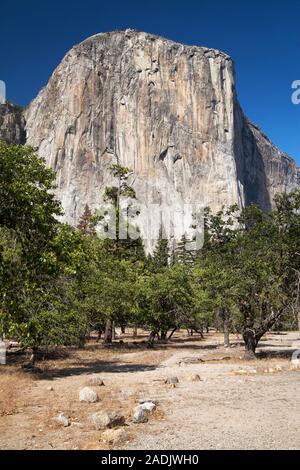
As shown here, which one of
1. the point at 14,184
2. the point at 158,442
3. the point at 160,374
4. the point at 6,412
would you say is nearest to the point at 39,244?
the point at 14,184

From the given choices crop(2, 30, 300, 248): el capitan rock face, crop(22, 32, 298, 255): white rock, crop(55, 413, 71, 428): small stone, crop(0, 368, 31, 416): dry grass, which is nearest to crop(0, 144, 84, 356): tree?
crop(0, 368, 31, 416): dry grass

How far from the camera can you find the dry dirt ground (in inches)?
357

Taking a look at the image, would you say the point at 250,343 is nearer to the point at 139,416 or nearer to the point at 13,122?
the point at 139,416

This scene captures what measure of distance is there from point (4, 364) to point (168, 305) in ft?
51.0

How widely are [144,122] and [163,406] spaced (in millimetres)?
121412

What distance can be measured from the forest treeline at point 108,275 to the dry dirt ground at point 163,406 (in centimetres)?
228

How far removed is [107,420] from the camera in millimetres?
9859

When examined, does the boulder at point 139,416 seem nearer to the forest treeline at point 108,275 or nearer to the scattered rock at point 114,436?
the scattered rock at point 114,436

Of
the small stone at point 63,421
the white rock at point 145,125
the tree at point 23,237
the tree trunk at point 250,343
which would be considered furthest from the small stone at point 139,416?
the white rock at point 145,125

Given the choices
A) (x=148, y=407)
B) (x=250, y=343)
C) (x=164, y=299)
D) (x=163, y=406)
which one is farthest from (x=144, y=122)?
(x=148, y=407)

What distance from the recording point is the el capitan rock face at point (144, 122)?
123 m

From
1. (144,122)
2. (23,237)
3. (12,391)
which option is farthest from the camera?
(144,122)

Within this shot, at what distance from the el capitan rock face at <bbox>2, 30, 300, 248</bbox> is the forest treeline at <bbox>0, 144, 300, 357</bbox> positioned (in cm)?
7954

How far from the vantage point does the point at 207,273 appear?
27656mm
